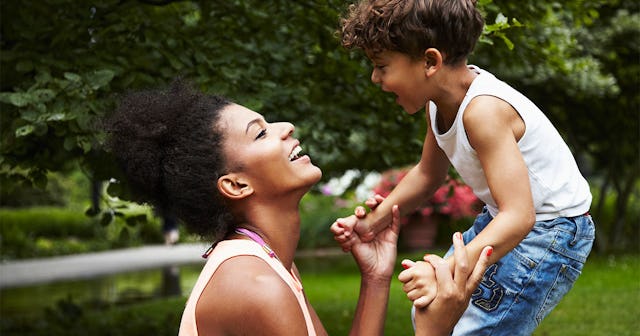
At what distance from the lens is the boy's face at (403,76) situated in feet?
8.21

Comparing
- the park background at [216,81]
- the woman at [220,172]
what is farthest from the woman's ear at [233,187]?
the park background at [216,81]

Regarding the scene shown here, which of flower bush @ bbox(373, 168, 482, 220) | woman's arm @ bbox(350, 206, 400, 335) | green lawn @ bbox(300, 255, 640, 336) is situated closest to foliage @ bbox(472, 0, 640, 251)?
flower bush @ bbox(373, 168, 482, 220)

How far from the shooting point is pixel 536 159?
100.0 inches

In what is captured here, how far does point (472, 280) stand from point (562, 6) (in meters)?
3.33

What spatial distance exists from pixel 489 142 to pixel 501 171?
9 centimetres

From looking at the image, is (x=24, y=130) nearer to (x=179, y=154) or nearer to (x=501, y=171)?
(x=179, y=154)

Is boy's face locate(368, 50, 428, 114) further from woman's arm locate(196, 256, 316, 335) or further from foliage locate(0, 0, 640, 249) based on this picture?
foliage locate(0, 0, 640, 249)

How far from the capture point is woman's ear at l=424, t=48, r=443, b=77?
246cm

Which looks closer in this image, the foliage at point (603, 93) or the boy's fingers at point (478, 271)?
the boy's fingers at point (478, 271)

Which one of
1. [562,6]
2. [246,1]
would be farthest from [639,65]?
[246,1]

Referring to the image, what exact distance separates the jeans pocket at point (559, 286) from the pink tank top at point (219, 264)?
2.60 ft

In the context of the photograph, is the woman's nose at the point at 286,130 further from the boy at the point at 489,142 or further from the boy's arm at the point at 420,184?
the boy's arm at the point at 420,184

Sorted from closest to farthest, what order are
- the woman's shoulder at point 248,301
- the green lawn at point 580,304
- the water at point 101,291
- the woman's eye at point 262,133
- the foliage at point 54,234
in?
the woman's shoulder at point 248,301, the woman's eye at point 262,133, the green lawn at point 580,304, the water at point 101,291, the foliage at point 54,234

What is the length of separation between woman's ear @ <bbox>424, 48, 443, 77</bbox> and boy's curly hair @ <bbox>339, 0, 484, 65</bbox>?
19 mm
